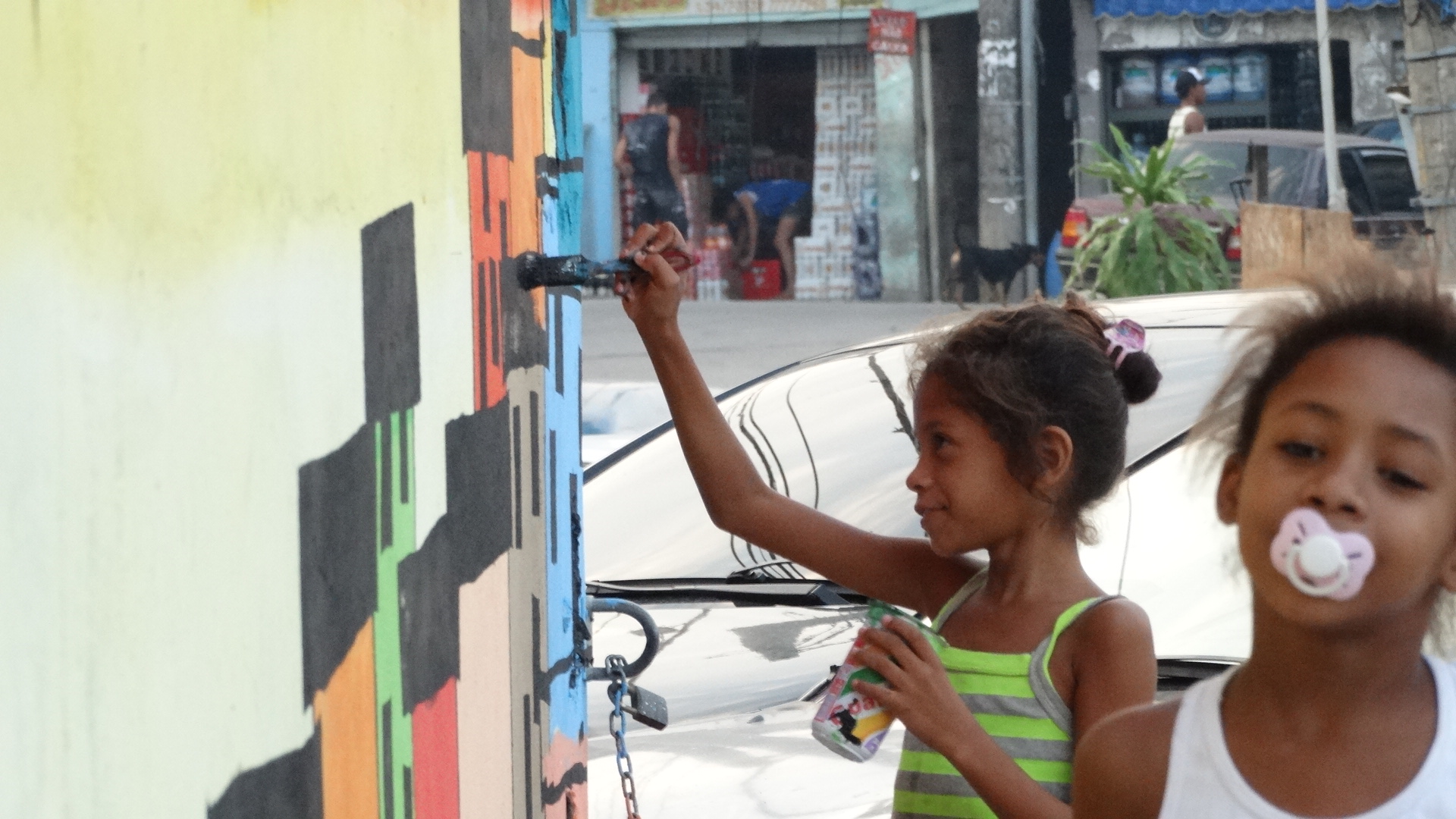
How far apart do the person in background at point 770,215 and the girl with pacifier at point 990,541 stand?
15.6 metres

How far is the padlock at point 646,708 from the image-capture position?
7.47 ft

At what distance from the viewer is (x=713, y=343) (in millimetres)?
13352

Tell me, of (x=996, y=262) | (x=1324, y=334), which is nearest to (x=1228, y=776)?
(x=1324, y=334)

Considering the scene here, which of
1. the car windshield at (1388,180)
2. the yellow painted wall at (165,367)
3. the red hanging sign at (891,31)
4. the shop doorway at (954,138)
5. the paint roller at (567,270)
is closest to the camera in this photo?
the yellow painted wall at (165,367)

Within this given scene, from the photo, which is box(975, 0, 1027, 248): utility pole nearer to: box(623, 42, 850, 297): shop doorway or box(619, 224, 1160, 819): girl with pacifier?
box(623, 42, 850, 297): shop doorway

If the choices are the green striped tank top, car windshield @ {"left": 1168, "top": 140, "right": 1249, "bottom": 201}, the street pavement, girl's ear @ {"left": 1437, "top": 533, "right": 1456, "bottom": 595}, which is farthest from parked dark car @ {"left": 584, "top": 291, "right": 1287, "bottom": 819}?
car windshield @ {"left": 1168, "top": 140, "right": 1249, "bottom": 201}

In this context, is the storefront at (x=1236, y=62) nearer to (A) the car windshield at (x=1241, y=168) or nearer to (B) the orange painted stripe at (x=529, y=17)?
(A) the car windshield at (x=1241, y=168)

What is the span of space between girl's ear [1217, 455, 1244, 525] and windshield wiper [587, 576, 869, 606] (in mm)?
2201

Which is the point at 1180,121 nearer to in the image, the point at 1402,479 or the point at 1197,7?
the point at 1197,7

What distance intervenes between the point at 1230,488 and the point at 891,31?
15.8m

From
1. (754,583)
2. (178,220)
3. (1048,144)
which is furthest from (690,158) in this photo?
(178,220)

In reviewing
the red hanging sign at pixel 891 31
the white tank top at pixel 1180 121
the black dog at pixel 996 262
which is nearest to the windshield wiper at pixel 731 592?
the white tank top at pixel 1180 121

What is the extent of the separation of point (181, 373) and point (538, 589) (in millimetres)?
1070

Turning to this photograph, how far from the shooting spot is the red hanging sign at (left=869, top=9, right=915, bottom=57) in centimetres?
1667
